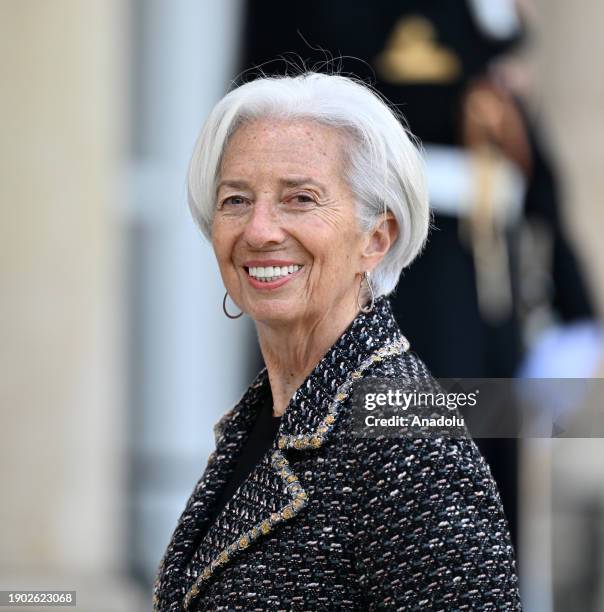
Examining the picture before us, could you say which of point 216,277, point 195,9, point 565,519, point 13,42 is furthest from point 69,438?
point 565,519

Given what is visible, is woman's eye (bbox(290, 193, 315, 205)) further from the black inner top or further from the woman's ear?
the black inner top

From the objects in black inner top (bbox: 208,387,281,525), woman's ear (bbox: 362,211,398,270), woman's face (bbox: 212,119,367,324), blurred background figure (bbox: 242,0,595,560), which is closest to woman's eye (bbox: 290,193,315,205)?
woman's face (bbox: 212,119,367,324)

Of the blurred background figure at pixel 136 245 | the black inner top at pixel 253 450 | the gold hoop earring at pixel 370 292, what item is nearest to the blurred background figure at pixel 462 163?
the blurred background figure at pixel 136 245

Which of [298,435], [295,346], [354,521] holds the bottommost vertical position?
[354,521]

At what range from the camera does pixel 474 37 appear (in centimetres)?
491

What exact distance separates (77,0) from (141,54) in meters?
0.62

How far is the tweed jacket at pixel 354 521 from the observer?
1.87 metres

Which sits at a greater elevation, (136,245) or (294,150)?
(136,245)

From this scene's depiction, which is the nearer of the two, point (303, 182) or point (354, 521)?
point (354, 521)

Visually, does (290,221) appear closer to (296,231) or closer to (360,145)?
(296,231)

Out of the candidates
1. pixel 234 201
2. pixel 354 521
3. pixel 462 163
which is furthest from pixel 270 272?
pixel 462 163

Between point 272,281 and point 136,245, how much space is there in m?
3.60

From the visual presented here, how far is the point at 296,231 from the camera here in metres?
2.11

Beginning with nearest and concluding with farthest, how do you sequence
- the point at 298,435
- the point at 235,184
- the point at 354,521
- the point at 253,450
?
the point at 354,521 → the point at 298,435 → the point at 235,184 → the point at 253,450
